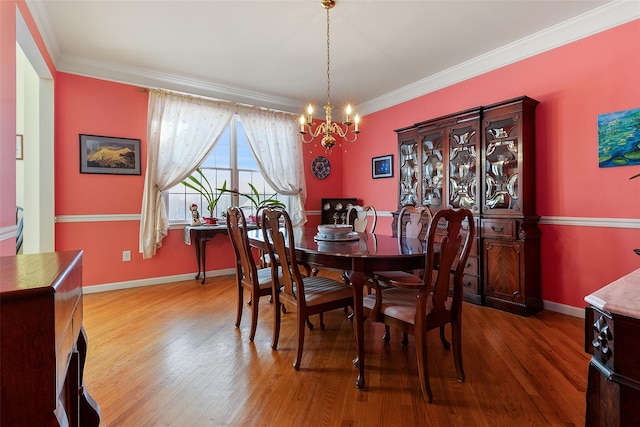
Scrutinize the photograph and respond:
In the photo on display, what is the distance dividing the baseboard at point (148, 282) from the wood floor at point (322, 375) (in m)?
0.89

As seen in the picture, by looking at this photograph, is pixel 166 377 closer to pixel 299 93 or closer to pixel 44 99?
pixel 44 99

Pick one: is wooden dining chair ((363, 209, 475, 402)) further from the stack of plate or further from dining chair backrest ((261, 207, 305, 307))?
the stack of plate

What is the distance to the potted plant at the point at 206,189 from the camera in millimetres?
4242

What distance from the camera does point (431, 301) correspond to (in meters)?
1.73

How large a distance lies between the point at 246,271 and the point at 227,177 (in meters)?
2.46

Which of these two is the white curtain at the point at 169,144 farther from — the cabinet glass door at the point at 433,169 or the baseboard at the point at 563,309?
the baseboard at the point at 563,309

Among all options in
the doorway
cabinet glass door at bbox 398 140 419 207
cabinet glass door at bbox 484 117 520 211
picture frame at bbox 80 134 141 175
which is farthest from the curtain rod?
cabinet glass door at bbox 484 117 520 211

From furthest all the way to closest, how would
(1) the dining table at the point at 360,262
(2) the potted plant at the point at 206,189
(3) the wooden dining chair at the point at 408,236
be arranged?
(2) the potted plant at the point at 206,189, (3) the wooden dining chair at the point at 408,236, (1) the dining table at the point at 360,262

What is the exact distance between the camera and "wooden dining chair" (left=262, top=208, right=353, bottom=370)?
6.39 ft

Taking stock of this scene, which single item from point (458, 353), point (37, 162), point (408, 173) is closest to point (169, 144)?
point (37, 162)

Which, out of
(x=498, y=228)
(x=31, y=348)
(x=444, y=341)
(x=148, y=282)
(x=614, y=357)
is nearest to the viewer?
(x=31, y=348)

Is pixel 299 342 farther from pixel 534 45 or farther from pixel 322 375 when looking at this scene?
pixel 534 45

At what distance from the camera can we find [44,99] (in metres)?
3.26

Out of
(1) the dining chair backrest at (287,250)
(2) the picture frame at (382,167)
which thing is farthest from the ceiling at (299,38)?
(1) the dining chair backrest at (287,250)
